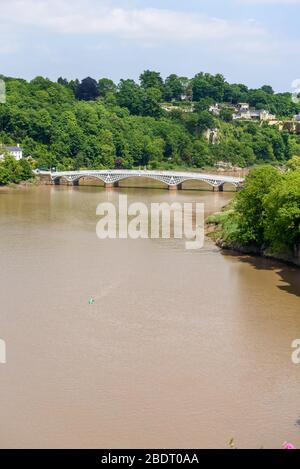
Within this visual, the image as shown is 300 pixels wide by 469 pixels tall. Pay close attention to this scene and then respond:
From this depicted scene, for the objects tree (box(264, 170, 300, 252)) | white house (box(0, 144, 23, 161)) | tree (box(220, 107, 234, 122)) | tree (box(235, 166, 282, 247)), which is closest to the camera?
tree (box(264, 170, 300, 252))

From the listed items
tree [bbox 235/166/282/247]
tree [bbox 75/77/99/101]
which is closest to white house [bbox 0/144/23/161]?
tree [bbox 75/77/99/101]

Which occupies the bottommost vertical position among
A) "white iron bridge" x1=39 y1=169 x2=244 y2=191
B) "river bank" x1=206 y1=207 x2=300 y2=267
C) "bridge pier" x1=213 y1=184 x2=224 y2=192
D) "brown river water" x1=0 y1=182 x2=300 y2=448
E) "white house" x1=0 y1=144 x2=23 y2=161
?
"brown river water" x1=0 y1=182 x2=300 y2=448

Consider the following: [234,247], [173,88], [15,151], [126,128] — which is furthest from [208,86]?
[234,247]

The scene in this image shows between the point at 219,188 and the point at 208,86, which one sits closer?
the point at 219,188

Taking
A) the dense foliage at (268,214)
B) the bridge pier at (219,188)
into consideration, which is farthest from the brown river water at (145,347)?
the bridge pier at (219,188)

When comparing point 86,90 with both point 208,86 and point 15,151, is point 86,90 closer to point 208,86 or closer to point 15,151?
point 208,86

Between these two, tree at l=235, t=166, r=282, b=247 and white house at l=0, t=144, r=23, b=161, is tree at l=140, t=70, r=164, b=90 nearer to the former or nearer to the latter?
white house at l=0, t=144, r=23, b=161

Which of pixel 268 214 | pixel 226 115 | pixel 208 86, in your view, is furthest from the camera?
pixel 208 86
